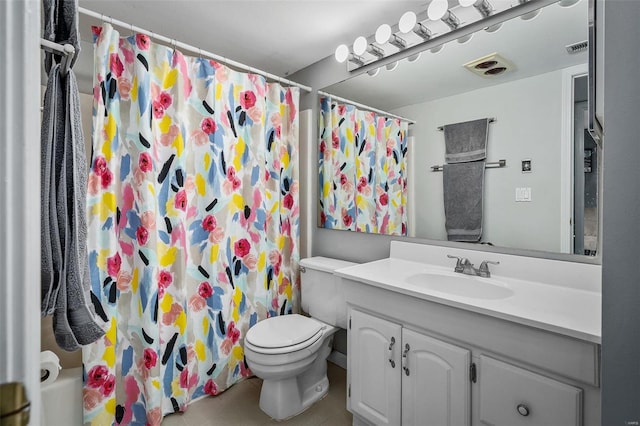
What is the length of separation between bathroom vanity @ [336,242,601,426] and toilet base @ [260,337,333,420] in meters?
0.35

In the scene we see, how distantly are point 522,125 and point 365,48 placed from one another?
100 centimetres

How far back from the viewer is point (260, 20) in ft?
6.11

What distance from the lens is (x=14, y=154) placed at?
1.09ft

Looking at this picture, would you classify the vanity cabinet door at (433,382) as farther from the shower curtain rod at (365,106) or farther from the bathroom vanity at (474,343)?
the shower curtain rod at (365,106)

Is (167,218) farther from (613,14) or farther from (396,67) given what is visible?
(613,14)

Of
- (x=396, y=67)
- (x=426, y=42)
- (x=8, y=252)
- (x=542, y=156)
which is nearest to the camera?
(x=8, y=252)

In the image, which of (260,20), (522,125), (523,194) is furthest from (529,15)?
(260,20)

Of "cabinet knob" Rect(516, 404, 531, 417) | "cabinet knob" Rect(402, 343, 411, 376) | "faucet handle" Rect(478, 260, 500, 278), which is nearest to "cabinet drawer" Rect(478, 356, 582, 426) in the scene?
"cabinet knob" Rect(516, 404, 531, 417)

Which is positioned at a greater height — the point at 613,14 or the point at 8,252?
the point at 613,14

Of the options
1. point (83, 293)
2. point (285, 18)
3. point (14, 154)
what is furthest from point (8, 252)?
point (285, 18)

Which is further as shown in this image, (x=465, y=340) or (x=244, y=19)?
(x=244, y=19)

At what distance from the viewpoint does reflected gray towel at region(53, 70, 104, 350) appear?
0.76 meters

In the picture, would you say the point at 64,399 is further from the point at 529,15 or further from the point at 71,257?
the point at 529,15

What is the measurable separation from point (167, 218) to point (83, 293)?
1030 mm
